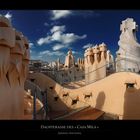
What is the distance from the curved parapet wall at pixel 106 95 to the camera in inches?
96.0

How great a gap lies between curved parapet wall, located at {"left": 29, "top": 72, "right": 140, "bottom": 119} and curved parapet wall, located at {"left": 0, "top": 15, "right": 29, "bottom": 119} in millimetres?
264

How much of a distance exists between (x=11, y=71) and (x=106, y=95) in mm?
731

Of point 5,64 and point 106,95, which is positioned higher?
point 5,64

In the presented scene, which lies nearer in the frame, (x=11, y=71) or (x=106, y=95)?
(x=11, y=71)

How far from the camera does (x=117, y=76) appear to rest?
2.77 metres

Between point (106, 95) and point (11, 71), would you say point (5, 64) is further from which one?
point (106, 95)

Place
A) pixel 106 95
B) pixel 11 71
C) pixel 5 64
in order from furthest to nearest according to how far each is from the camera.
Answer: pixel 106 95 < pixel 11 71 < pixel 5 64

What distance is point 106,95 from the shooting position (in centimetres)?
262

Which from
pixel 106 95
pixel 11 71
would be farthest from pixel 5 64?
pixel 106 95

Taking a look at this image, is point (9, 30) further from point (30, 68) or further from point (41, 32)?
point (30, 68)

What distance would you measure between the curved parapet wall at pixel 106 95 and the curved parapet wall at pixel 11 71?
264 mm

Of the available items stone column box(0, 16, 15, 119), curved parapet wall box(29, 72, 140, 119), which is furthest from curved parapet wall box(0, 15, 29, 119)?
curved parapet wall box(29, 72, 140, 119)

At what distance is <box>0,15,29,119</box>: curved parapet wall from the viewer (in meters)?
2.20

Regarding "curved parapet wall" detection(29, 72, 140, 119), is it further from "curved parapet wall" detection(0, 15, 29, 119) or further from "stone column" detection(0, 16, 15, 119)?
"stone column" detection(0, 16, 15, 119)
